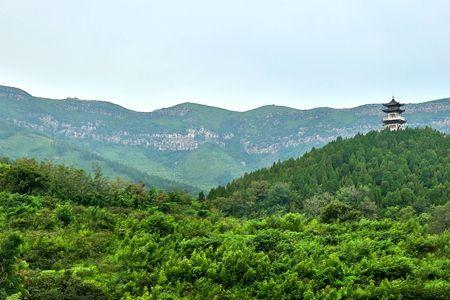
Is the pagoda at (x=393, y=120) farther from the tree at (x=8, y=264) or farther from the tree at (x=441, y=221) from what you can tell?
the tree at (x=8, y=264)

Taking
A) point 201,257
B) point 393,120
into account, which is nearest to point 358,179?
point 393,120

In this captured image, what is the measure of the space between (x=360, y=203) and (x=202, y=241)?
3397 cm

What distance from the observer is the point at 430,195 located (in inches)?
2739

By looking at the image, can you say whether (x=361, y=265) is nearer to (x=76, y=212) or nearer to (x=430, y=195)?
(x=76, y=212)

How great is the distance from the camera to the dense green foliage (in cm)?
6738

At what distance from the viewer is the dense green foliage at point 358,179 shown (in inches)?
2653

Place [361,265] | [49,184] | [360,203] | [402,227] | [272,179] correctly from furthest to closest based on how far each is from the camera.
Answer: 1. [272,179]
2. [360,203]
3. [49,184]
4. [402,227]
5. [361,265]

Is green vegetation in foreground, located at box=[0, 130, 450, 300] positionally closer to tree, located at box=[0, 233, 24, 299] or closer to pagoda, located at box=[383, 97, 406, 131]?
tree, located at box=[0, 233, 24, 299]

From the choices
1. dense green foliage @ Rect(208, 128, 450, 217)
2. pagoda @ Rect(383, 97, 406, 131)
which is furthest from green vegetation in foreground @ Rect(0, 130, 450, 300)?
pagoda @ Rect(383, 97, 406, 131)

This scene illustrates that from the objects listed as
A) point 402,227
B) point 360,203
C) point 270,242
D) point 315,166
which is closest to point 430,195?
point 360,203

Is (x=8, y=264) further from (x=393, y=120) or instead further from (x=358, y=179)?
(x=393, y=120)

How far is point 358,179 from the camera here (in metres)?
78.5

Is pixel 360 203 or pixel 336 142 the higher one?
pixel 336 142

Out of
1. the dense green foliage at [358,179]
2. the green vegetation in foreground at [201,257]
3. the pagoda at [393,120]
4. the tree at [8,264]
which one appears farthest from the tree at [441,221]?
the pagoda at [393,120]
